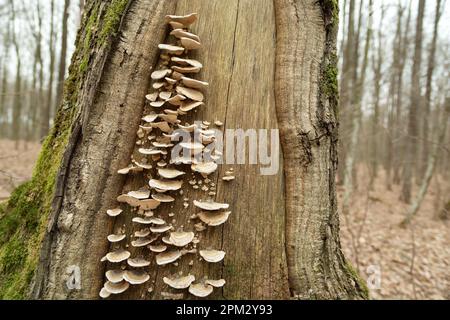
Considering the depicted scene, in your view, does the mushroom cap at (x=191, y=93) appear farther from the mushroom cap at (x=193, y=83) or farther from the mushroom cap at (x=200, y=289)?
the mushroom cap at (x=200, y=289)

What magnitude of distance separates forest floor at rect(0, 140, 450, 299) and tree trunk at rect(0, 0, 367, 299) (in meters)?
1.09

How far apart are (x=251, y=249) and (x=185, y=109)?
109cm

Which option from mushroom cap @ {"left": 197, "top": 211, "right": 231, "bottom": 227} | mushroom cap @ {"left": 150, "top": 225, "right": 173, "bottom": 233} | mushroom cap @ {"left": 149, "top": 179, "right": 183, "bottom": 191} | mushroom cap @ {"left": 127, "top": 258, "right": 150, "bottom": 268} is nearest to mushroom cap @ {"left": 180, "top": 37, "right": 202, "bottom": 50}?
mushroom cap @ {"left": 149, "top": 179, "right": 183, "bottom": 191}

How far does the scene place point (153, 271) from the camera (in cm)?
197

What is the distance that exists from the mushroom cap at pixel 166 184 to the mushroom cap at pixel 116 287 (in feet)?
2.22

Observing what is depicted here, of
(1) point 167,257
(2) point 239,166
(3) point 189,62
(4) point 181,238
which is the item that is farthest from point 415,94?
(1) point 167,257

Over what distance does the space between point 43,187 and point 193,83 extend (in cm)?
151

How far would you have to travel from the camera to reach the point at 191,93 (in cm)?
209

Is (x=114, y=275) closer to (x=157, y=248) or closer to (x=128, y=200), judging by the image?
(x=157, y=248)

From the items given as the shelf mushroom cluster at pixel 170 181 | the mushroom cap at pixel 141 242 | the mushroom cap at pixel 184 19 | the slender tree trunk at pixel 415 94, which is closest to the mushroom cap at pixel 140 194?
the shelf mushroom cluster at pixel 170 181

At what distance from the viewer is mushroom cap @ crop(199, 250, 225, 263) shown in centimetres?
189

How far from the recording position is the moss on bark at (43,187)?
2.07 metres

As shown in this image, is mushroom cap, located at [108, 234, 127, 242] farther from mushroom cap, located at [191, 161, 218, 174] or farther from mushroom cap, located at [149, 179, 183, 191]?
mushroom cap, located at [191, 161, 218, 174]
